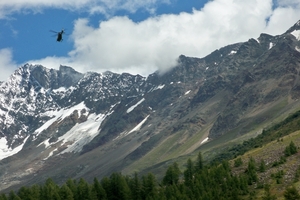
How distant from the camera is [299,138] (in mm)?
138000

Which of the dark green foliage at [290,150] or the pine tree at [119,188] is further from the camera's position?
the pine tree at [119,188]

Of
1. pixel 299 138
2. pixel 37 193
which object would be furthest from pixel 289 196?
pixel 37 193

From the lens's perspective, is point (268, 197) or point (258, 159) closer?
point (268, 197)

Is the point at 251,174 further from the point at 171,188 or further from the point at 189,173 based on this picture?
the point at 189,173

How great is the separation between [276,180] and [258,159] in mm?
26245

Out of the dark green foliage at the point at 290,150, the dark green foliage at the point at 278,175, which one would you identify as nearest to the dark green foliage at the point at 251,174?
the dark green foliage at the point at 278,175

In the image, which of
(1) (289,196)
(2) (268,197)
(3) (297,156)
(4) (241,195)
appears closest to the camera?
(1) (289,196)

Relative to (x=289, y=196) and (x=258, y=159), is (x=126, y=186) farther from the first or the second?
(x=289, y=196)

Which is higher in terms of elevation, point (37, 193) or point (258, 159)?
point (37, 193)

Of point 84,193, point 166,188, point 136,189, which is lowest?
point 166,188

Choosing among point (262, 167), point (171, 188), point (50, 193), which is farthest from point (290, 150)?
point (50, 193)

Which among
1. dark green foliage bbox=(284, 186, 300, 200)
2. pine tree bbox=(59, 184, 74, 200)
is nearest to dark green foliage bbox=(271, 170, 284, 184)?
dark green foliage bbox=(284, 186, 300, 200)

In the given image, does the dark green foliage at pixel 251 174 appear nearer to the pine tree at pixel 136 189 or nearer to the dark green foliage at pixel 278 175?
the dark green foliage at pixel 278 175

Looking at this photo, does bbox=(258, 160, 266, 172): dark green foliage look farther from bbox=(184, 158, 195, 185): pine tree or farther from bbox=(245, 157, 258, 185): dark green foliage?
bbox=(184, 158, 195, 185): pine tree
